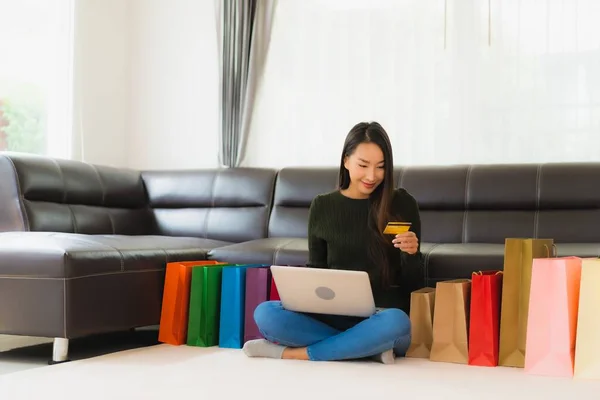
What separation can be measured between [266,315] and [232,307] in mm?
415

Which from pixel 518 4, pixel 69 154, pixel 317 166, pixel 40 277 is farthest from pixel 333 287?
pixel 69 154

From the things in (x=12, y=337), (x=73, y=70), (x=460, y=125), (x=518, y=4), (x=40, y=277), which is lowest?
(x=12, y=337)

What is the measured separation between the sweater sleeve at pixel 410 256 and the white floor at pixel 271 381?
1.07ft

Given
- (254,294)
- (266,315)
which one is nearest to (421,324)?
(266,315)

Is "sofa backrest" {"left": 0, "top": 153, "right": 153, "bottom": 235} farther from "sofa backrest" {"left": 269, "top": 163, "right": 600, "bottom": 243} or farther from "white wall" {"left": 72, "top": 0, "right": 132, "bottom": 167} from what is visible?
"sofa backrest" {"left": 269, "top": 163, "right": 600, "bottom": 243}

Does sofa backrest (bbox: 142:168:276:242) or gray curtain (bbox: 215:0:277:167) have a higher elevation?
gray curtain (bbox: 215:0:277:167)

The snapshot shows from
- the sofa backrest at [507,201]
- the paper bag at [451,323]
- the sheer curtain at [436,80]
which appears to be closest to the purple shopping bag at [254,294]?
the paper bag at [451,323]

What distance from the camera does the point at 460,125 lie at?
4.48 m

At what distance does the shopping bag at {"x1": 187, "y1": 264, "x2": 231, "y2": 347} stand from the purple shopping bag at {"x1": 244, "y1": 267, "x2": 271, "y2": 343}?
16 cm

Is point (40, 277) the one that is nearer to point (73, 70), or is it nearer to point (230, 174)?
point (230, 174)

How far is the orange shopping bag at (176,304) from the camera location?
353cm

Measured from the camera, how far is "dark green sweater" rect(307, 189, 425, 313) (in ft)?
10.6

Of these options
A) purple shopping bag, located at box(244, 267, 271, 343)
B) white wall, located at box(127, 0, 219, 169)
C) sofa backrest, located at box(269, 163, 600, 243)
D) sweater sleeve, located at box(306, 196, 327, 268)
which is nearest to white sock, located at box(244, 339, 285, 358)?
purple shopping bag, located at box(244, 267, 271, 343)

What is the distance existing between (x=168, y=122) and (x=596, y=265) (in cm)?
324
